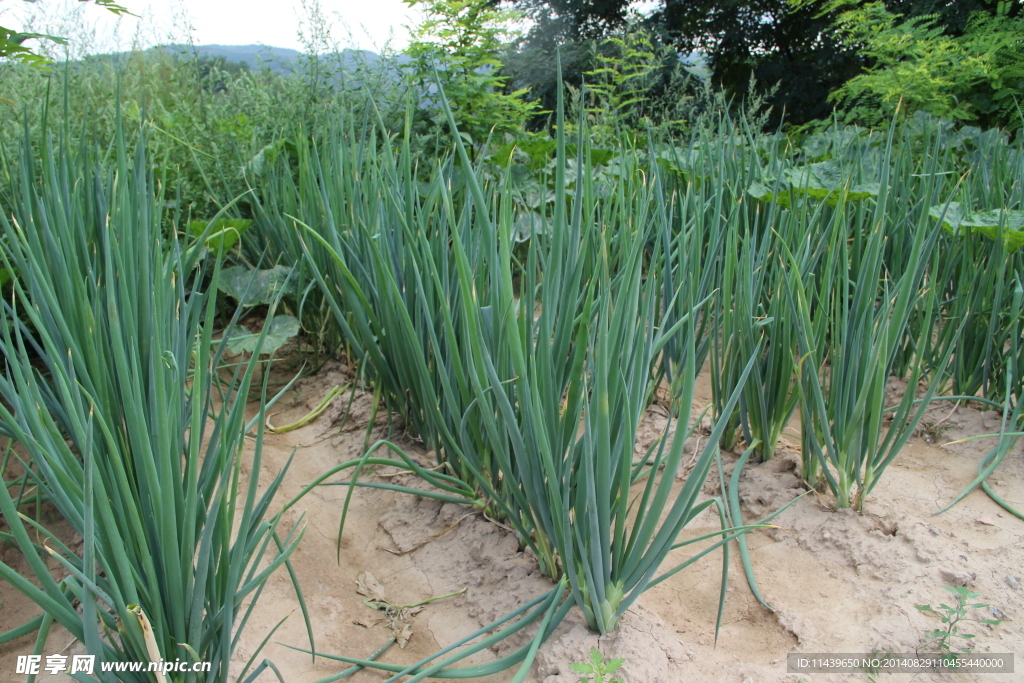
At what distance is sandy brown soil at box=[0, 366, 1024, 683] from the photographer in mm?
1060

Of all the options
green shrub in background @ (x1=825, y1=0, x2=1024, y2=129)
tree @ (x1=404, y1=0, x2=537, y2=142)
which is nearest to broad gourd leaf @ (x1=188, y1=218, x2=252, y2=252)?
tree @ (x1=404, y1=0, x2=537, y2=142)

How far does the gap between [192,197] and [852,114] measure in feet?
13.7

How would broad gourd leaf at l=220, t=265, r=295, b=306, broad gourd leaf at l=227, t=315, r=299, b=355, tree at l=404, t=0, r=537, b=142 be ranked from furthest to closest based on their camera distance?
1. tree at l=404, t=0, r=537, b=142
2. broad gourd leaf at l=220, t=265, r=295, b=306
3. broad gourd leaf at l=227, t=315, r=299, b=355

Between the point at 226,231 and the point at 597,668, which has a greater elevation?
the point at 226,231

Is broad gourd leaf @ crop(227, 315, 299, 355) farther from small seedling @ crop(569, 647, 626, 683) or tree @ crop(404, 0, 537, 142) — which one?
tree @ crop(404, 0, 537, 142)

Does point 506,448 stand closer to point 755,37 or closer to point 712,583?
point 712,583

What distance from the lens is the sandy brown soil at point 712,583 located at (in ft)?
3.48

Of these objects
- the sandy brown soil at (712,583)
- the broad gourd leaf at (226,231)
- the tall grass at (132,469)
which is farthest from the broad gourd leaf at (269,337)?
the tall grass at (132,469)

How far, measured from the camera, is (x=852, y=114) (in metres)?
4.65

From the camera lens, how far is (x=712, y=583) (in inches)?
49.9

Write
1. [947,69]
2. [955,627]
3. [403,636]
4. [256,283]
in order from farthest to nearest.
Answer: [947,69] → [256,283] → [403,636] → [955,627]

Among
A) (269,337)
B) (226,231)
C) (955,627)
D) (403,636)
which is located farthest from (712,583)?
(226,231)

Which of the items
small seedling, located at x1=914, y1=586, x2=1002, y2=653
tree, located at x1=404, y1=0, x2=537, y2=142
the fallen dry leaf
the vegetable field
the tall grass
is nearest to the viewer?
the tall grass

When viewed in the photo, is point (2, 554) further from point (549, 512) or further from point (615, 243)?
point (615, 243)
